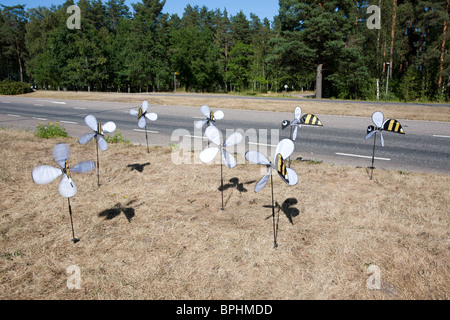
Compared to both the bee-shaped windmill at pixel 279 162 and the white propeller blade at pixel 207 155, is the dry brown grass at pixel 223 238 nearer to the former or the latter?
the bee-shaped windmill at pixel 279 162

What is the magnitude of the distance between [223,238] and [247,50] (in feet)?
168

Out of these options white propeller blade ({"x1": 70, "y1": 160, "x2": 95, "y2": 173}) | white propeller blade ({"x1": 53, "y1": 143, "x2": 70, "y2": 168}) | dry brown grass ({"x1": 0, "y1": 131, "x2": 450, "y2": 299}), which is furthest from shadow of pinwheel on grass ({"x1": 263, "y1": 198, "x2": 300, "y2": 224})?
white propeller blade ({"x1": 53, "y1": 143, "x2": 70, "y2": 168})

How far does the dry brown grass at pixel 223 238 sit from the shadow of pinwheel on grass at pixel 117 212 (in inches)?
0.6

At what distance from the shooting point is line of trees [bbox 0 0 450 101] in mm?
25641

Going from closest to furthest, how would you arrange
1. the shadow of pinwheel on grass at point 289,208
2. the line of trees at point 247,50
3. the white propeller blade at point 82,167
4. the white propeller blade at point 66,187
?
the white propeller blade at point 66,187 < the white propeller blade at point 82,167 < the shadow of pinwheel on grass at point 289,208 < the line of trees at point 247,50

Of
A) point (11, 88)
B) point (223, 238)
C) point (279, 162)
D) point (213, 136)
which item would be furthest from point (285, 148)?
point (11, 88)

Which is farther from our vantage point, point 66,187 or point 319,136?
point 319,136

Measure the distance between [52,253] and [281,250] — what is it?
111 inches

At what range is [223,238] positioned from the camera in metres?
3.86

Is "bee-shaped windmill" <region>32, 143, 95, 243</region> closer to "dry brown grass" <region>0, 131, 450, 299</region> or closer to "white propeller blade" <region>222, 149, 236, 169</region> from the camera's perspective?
"dry brown grass" <region>0, 131, 450, 299</region>

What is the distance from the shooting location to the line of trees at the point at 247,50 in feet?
84.1

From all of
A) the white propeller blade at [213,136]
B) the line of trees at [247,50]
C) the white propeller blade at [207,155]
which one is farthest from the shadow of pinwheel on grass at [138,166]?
the line of trees at [247,50]

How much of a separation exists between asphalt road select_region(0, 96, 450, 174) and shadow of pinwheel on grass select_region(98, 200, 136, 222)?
3635mm

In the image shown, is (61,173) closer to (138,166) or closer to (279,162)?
(279,162)
